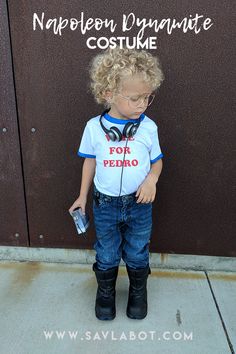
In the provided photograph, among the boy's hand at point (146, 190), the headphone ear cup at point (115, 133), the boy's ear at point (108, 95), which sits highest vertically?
the boy's ear at point (108, 95)

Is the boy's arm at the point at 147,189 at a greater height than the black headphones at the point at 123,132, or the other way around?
the black headphones at the point at 123,132

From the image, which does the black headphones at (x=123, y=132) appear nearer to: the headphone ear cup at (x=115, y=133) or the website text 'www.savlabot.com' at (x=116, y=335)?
A: the headphone ear cup at (x=115, y=133)

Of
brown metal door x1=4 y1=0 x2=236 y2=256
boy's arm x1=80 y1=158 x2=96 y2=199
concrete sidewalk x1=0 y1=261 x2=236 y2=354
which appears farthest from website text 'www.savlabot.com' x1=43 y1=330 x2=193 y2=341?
boy's arm x1=80 y1=158 x2=96 y2=199

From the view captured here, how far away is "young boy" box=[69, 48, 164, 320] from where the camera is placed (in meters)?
1.86

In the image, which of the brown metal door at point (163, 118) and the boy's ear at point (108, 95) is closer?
the boy's ear at point (108, 95)

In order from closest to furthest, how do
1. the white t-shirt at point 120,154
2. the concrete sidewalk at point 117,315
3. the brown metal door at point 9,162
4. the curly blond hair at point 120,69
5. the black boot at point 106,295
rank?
the curly blond hair at point 120,69
the white t-shirt at point 120,154
the concrete sidewalk at point 117,315
the black boot at point 106,295
the brown metal door at point 9,162

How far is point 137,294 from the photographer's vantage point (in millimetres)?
2354

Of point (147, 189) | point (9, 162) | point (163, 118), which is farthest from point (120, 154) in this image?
point (9, 162)

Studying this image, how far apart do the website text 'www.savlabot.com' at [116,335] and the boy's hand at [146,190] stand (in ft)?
2.64

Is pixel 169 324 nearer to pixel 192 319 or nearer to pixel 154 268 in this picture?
pixel 192 319

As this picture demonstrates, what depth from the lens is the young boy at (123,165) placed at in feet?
6.11

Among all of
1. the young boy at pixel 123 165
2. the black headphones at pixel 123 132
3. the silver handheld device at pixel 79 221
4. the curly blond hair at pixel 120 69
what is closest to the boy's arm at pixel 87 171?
the young boy at pixel 123 165

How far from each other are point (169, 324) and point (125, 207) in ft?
2.58

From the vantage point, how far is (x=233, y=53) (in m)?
2.31
